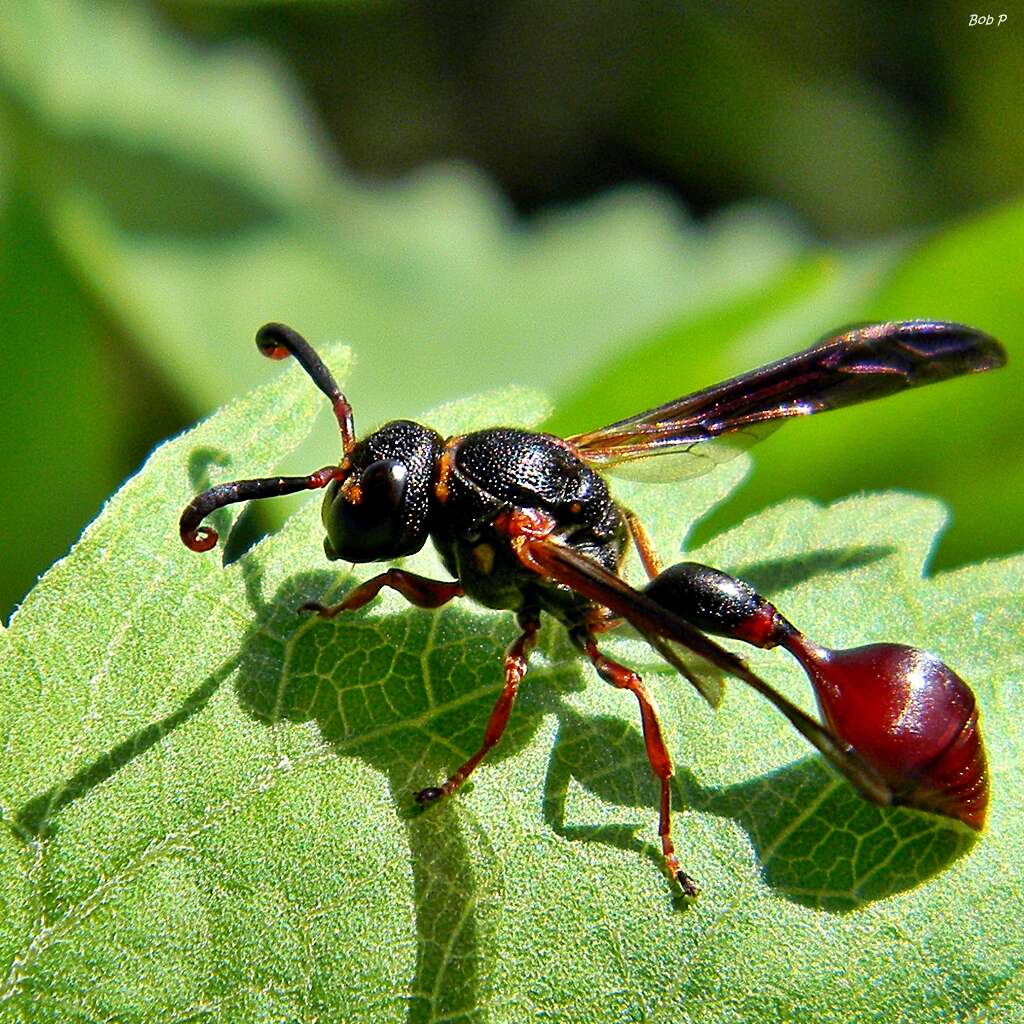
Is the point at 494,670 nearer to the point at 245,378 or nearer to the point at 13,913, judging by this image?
the point at 13,913

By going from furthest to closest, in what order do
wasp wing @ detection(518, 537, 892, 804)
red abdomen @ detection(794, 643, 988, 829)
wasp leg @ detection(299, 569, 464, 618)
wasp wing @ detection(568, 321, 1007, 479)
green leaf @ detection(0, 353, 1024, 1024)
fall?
wasp wing @ detection(568, 321, 1007, 479), wasp leg @ detection(299, 569, 464, 618), red abdomen @ detection(794, 643, 988, 829), green leaf @ detection(0, 353, 1024, 1024), wasp wing @ detection(518, 537, 892, 804)

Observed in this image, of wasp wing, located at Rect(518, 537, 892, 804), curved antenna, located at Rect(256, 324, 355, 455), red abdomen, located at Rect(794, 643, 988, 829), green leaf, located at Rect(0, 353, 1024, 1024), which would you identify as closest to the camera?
wasp wing, located at Rect(518, 537, 892, 804)

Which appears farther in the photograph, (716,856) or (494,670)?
(494,670)

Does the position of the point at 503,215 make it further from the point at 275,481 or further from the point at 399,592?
the point at 275,481

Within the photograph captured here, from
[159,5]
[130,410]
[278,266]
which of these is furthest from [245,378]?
[159,5]

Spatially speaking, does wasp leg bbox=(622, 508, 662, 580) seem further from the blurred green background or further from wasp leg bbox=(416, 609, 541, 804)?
Result: the blurred green background

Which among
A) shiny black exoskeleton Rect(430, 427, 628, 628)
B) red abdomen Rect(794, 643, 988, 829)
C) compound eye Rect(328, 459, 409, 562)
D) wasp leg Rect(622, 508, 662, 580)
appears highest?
compound eye Rect(328, 459, 409, 562)

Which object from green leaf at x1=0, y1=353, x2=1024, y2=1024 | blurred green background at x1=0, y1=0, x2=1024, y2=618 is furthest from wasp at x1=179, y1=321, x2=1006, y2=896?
blurred green background at x1=0, y1=0, x2=1024, y2=618

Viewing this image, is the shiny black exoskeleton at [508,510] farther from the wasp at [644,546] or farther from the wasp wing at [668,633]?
the wasp wing at [668,633]

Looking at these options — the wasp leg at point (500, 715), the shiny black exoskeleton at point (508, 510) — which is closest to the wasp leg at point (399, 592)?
the shiny black exoskeleton at point (508, 510)
